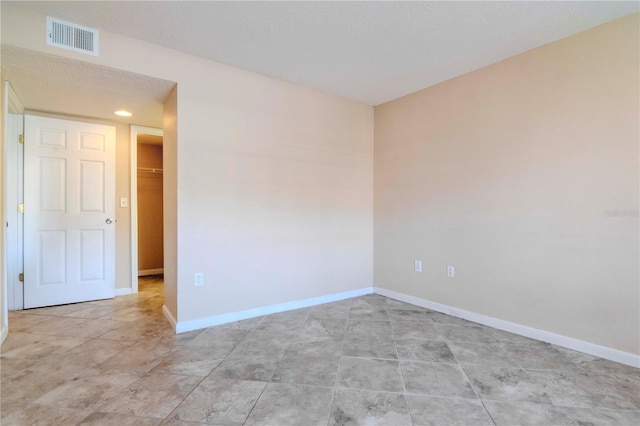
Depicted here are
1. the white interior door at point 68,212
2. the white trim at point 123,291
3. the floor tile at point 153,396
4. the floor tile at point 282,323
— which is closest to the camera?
the floor tile at point 153,396

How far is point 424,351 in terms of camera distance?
2.29m

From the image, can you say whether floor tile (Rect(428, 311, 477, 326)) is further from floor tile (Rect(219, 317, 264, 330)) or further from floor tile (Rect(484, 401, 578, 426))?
floor tile (Rect(219, 317, 264, 330))

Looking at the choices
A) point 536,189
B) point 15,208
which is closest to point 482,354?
point 536,189

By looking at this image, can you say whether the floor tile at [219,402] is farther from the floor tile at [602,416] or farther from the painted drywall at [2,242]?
the painted drywall at [2,242]

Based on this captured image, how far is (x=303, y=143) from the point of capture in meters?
3.35

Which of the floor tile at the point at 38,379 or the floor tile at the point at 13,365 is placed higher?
the floor tile at the point at 13,365

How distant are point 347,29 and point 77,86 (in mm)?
2295

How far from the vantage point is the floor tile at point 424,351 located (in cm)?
218

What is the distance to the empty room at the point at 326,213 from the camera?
186cm

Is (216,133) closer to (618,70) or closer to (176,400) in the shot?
(176,400)

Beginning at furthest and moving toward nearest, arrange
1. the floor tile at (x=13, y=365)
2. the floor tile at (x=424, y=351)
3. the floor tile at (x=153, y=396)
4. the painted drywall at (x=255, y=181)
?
the painted drywall at (x=255, y=181) < the floor tile at (x=424, y=351) < the floor tile at (x=13, y=365) < the floor tile at (x=153, y=396)

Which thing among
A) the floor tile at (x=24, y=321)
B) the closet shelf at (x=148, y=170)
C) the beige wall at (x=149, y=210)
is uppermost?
the closet shelf at (x=148, y=170)

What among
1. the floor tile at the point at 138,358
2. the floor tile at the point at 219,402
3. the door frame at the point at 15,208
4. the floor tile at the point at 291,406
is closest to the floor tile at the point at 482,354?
the floor tile at the point at 291,406

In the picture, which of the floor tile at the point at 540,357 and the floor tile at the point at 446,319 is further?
the floor tile at the point at 446,319
